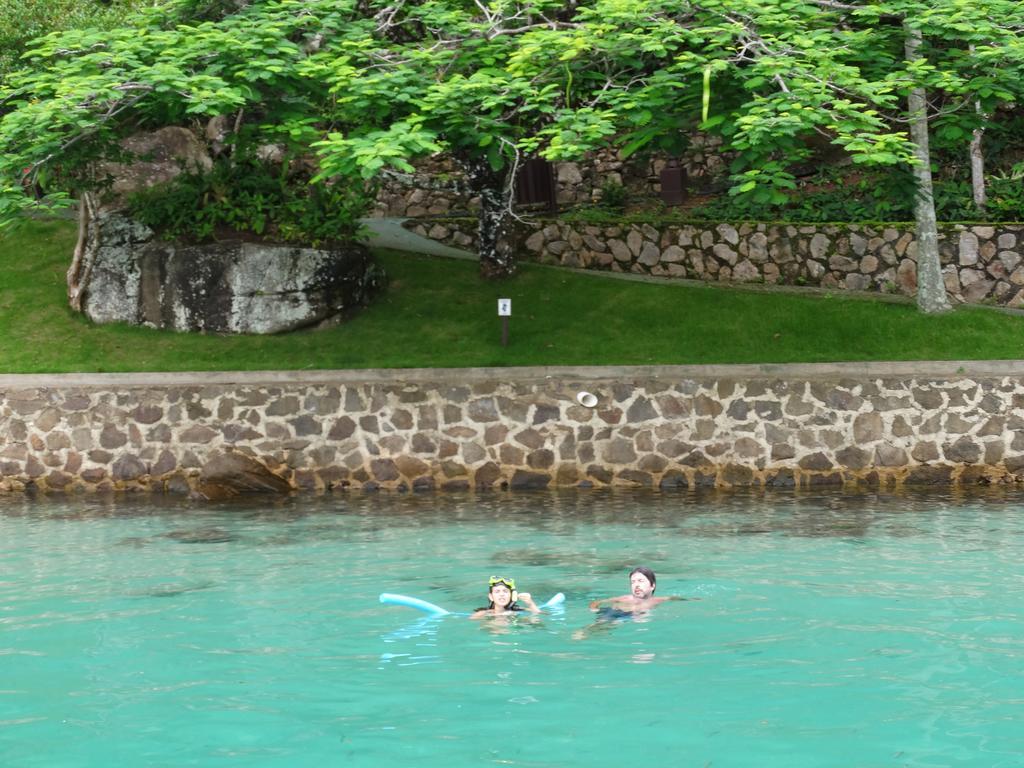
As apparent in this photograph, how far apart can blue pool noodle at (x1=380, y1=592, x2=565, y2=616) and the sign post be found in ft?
27.3

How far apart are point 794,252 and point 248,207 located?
956cm

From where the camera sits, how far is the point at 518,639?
11.6m

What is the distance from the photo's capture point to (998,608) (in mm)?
12094

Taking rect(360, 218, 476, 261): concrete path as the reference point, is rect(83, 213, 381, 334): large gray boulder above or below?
below

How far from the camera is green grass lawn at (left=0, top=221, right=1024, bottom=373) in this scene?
20.5m

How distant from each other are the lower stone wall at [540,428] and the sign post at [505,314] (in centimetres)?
98

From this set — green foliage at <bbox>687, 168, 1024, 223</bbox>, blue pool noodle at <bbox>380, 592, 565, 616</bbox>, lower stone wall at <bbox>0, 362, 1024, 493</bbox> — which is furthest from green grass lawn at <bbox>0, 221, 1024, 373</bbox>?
blue pool noodle at <bbox>380, 592, 565, 616</bbox>

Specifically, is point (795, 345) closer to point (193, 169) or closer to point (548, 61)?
point (548, 61)

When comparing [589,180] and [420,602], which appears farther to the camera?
[589,180]

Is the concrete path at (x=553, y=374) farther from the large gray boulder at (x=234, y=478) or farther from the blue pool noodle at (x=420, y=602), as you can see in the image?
the blue pool noodle at (x=420, y=602)

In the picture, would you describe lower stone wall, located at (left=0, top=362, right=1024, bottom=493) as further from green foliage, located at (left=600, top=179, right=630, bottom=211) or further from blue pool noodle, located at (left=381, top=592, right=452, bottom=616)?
green foliage, located at (left=600, top=179, right=630, bottom=211)

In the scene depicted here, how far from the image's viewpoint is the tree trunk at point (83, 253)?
22.5 metres

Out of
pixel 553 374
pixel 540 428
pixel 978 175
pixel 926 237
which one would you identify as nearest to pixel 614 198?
pixel 978 175

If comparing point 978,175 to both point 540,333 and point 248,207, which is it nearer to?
point 540,333
